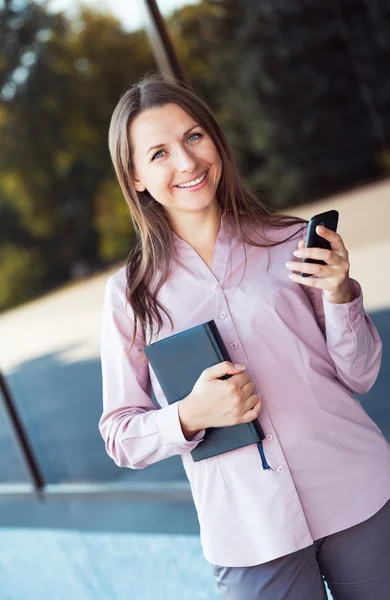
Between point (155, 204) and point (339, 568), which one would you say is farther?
point (155, 204)

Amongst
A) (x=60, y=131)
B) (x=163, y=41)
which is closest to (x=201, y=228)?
(x=163, y=41)

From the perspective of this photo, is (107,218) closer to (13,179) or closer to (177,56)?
(13,179)

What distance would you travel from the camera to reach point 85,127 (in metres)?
3.33

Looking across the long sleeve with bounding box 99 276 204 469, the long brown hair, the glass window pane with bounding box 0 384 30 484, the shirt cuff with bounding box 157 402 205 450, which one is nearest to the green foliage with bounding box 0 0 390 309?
the glass window pane with bounding box 0 384 30 484

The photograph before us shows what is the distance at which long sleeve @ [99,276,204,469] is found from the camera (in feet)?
4.52

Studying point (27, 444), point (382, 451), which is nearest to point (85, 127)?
point (27, 444)

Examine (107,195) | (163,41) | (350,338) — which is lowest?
(350,338)

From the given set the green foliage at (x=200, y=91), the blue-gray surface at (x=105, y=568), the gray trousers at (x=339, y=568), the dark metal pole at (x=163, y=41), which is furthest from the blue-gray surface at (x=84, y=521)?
the gray trousers at (x=339, y=568)

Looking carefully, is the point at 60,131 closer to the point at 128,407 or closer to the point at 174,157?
the point at 174,157

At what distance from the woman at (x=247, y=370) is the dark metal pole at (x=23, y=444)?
2920 millimetres

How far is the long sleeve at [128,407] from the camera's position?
138 centimetres

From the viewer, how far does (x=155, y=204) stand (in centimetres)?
153

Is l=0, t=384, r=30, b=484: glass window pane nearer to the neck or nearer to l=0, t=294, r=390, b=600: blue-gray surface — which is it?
l=0, t=294, r=390, b=600: blue-gray surface

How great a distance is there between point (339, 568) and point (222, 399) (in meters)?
0.39
